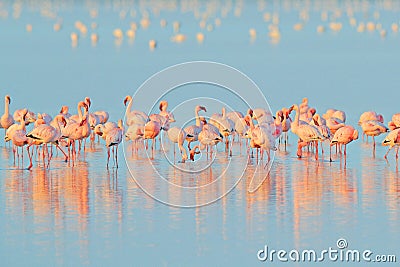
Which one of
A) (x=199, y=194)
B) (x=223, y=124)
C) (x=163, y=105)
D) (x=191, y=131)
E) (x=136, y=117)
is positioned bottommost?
(x=199, y=194)

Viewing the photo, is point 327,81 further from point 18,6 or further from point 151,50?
point 18,6

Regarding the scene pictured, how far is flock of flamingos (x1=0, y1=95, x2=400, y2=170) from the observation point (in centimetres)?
1348

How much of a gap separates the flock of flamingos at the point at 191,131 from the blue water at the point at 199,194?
0.30 metres

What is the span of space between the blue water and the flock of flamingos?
305mm

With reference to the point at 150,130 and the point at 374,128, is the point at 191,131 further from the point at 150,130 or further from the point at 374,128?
the point at 374,128

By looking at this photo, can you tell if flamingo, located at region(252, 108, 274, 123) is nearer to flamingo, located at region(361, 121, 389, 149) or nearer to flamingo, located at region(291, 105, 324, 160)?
flamingo, located at region(291, 105, 324, 160)

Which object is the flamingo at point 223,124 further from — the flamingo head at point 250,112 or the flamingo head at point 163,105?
the flamingo head at point 163,105

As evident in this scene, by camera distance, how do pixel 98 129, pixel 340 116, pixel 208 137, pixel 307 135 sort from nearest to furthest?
pixel 208 137
pixel 307 135
pixel 98 129
pixel 340 116

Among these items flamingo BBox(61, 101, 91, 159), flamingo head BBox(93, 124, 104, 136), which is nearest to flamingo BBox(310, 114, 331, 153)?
flamingo head BBox(93, 124, 104, 136)

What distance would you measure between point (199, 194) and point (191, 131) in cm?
309

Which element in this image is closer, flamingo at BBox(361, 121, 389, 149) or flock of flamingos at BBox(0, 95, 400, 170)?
flock of flamingos at BBox(0, 95, 400, 170)

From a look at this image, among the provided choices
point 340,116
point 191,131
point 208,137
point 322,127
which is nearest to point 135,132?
point 191,131

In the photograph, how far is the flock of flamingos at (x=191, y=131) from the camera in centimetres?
1348

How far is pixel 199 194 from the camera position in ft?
37.6
